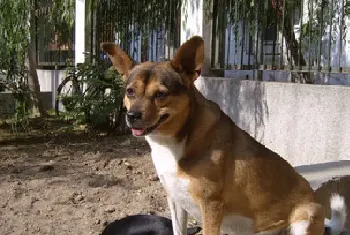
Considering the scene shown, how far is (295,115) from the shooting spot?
577cm

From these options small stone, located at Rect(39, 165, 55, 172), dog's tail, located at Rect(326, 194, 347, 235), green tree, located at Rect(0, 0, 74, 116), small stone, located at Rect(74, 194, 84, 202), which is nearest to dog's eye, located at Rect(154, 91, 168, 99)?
dog's tail, located at Rect(326, 194, 347, 235)

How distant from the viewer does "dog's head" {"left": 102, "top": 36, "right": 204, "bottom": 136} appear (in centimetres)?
269

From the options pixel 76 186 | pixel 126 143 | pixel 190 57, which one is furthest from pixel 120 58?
pixel 126 143

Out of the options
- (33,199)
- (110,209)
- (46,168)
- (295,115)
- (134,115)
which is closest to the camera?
(134,115)

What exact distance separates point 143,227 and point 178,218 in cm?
64

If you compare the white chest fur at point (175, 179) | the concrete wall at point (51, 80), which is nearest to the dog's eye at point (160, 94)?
the white chest fur at point (175, 179)

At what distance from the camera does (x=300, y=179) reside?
3.09 m

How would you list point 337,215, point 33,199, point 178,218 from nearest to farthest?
point 178,218 → point 337,215 → point 33,199

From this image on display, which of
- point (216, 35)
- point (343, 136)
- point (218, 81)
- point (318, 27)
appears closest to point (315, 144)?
point (343, 136)

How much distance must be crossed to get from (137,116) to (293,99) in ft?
11.4

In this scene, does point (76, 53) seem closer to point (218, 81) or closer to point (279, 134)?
point (218, 81)

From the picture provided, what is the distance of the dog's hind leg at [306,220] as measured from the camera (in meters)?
2.94

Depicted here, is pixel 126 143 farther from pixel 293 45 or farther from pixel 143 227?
pixel 143 227

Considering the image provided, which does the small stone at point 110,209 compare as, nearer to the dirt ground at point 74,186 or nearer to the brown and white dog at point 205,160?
the dirt ground at point 74,186
